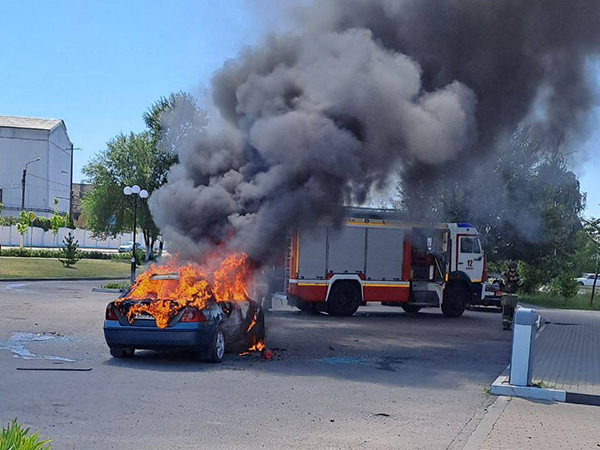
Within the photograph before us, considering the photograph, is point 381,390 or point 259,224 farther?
point 259,224

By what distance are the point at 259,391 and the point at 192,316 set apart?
2.01m

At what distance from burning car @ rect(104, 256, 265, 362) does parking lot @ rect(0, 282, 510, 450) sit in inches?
13.2

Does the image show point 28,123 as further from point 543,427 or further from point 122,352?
point 543,427

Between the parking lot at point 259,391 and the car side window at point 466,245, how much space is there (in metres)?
5.56

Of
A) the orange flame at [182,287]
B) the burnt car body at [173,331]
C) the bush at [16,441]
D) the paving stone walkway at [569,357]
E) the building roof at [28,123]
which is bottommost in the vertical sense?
the paving stone walkway at [569,357]

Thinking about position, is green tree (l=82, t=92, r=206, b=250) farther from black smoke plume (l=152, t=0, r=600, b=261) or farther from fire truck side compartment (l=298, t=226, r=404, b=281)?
black smoke plume (l=152, t=0, r=600, b=261)

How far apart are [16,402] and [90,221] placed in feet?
149

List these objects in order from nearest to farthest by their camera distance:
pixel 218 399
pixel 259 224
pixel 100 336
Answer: pixel 218 399 < pixel 259 224 < pixel 100 336

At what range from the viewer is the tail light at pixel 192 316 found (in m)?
10.2

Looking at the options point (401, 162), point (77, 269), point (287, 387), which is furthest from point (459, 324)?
point (77, 269)

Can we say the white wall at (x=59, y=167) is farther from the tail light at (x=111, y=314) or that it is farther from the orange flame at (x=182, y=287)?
the tail light at (x=111, y=314)

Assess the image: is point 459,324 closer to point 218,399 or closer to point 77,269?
point 218,399

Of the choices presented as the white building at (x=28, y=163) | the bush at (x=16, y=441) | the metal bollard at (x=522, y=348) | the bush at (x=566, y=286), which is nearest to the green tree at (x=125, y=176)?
the white building at (x=28, y=163)

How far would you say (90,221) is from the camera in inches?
2013
